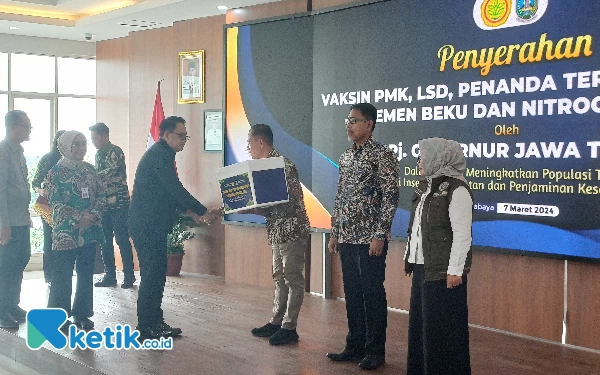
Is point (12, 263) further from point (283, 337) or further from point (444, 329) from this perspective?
point (444, 329)

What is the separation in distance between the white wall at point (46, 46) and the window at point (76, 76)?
0.51 feet

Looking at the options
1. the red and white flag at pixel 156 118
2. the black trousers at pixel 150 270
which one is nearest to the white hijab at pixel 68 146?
the black trousers at pixel 150 270

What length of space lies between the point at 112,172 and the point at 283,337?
2.93 m

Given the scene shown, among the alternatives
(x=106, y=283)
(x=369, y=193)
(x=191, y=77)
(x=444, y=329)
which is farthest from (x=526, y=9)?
(x=106, y=283)

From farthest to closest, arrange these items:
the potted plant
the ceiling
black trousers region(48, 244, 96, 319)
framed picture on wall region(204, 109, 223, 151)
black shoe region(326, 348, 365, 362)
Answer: the potted plant < framed picture on wall region(204, 109, 223, 151) < the ceiling < black trousers region(48, 244, 96, 319) < black shoe region(326, 348, 365, 362)

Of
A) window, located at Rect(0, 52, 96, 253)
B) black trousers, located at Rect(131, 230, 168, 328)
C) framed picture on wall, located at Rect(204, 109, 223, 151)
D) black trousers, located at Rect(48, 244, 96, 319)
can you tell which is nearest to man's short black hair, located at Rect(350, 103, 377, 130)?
black trousers, located at Rect(131, 230, 168, 328)

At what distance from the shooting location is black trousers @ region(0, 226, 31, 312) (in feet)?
17.6

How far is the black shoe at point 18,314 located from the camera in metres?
5.49

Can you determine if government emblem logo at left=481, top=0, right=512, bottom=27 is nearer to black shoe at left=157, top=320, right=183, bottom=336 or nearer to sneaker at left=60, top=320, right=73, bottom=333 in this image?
black shoe at left=157, top=320, right=183, bottom=336

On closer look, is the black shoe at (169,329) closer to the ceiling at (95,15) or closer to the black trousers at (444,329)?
the black trousers at (444,329)

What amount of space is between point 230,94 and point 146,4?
1.28 meters

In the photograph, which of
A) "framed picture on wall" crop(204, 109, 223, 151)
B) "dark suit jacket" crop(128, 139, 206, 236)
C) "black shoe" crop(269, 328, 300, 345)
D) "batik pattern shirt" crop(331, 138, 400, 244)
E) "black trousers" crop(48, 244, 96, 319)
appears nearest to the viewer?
"batik pattern shirt" crop(331, 138, 400, 244)

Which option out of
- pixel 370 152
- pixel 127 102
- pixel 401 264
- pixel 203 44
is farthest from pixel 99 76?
pixel 370 152

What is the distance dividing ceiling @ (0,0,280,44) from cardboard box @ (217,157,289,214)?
2.97 meters
